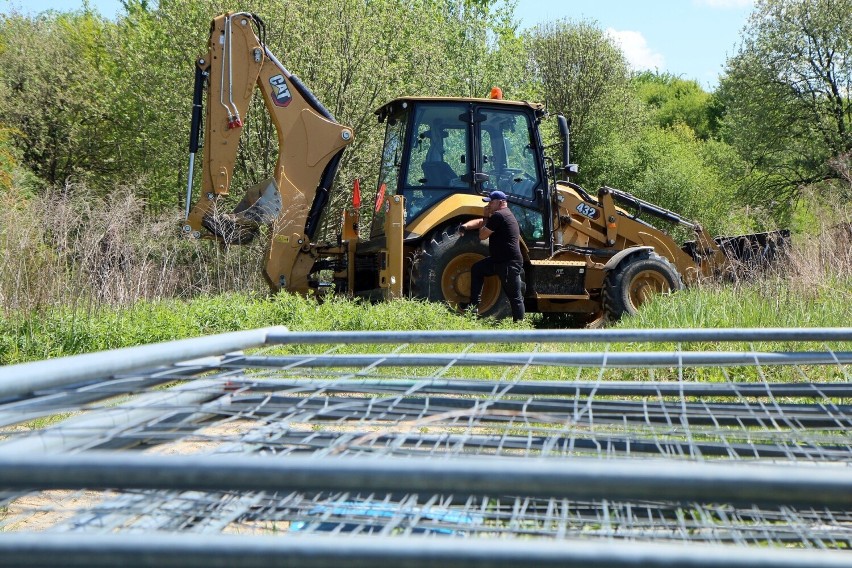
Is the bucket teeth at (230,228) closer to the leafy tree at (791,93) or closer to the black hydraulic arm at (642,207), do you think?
the black hydraulic arm at (642,207)

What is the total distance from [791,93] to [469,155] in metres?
20.6

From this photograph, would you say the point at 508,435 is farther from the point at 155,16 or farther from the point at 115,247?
the point at 155,16

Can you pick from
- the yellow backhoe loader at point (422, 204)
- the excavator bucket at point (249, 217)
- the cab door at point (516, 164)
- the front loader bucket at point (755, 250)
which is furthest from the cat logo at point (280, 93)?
the front loader bucket at point (755, 250)

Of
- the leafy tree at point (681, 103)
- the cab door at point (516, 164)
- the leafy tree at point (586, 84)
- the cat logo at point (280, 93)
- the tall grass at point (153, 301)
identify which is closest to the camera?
the tall grass at point (153, 301)

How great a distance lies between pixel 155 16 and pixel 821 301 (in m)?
19.1

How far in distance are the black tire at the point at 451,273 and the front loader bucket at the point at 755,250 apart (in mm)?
2957

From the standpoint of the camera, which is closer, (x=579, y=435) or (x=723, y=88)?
(x=579, y=435)

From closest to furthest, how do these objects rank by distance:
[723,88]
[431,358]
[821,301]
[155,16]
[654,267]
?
[431,358]
[821,301]
[654,267]
[155,16]
[723,88]

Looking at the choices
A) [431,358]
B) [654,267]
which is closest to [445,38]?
[654,267]

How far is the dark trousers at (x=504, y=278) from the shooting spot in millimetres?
10953

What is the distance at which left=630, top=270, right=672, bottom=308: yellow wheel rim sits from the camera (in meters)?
12.0

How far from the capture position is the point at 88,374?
162 centimetres

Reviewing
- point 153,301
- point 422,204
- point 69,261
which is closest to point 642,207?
point 422,204

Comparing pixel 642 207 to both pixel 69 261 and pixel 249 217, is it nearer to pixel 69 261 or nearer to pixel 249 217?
pixel 249 217
